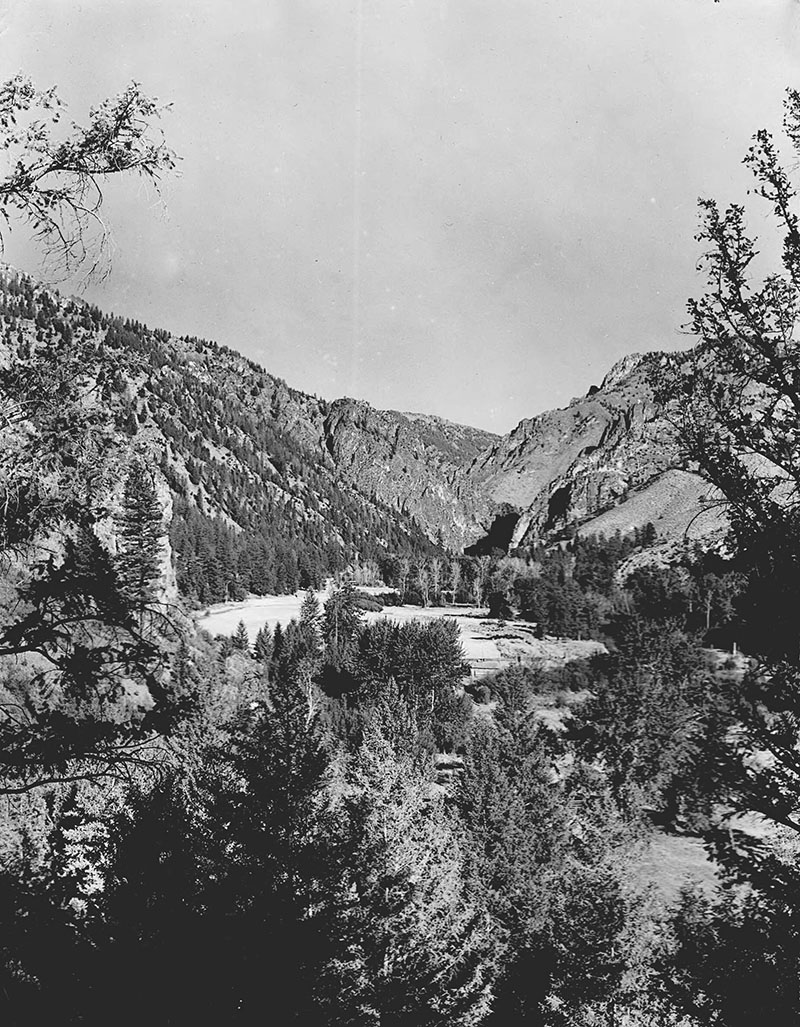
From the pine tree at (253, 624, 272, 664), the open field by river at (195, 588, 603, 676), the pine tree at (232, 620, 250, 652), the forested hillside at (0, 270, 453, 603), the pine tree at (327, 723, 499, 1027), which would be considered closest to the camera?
the forested hillside at (0, 270, 453, 603)

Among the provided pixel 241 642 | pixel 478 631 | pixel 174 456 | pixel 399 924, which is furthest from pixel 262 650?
pixel 174 456

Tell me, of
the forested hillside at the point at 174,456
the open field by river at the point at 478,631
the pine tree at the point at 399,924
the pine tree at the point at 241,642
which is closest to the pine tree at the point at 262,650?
Result: the pine tree at the point at 241,642

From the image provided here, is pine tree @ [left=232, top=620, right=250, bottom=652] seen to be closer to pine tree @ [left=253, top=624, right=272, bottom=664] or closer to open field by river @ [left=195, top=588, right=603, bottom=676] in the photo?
pine tree @ [left=253, top=624, right=272, bottom=664]

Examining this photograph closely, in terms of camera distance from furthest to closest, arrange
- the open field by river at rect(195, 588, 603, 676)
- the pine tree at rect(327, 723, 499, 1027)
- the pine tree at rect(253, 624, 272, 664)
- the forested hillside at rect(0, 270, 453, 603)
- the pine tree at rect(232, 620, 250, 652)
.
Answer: the open field by river at rect(195, 588, 603, 676), the pine tree at rect(232, 620, 250, 652), the pine tree at rect(253, 624, 272, 664), the pine tree at rect(327, 723, 499, 1027), the forested hillside at rect(0, 270, 453, 603)

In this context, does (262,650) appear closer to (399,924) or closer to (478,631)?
(478,631)

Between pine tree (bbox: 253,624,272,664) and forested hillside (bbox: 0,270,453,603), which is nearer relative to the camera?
forested hillside (bbox: 0,270,453,603)

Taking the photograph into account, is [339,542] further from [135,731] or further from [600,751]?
[135,731]

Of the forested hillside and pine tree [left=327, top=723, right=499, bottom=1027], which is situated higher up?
the forested hillside

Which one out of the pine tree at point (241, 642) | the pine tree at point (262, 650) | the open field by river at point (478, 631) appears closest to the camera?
the pine tree at point (262, 650)

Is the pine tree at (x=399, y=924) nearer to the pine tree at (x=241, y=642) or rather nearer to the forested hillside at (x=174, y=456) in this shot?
the forested hillside at (x=174, y=456)

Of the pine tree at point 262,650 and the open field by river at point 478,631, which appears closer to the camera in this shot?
the pine tree at point 262,650

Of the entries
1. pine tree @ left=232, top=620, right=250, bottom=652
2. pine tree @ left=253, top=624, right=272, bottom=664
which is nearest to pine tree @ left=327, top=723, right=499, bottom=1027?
Answer: pine tree @ left=253, top=624, right=272, bottom=664

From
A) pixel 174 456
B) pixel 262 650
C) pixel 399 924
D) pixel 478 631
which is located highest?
pixel 174 456
